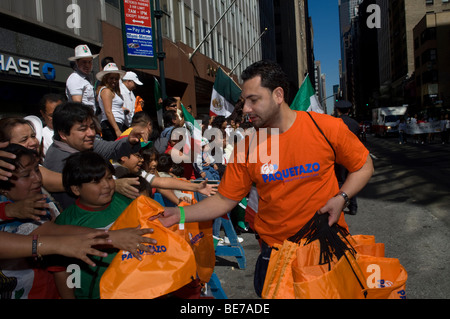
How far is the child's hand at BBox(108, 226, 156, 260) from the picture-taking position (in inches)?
94.1

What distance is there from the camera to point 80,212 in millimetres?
2896

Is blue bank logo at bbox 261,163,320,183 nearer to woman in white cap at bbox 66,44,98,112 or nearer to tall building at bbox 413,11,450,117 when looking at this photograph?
woman in white cap at bbox 66,44,98,112

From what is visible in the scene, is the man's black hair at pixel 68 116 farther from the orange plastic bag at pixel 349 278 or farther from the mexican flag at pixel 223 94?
the mexican flag at pixel 223 94

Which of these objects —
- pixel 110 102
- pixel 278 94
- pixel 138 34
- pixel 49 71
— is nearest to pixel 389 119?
pixel 138 34

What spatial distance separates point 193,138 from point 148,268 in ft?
18.8

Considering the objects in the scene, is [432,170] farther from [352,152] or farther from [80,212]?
[80,212]

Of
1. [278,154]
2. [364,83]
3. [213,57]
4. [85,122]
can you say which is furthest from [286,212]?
[364,83]

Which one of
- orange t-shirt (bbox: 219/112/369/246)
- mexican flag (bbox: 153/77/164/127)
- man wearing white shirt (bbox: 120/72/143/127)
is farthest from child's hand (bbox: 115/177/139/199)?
mexican flag (bbox: 153/77/164/127)

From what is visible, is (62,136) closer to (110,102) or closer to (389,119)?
(110,102)

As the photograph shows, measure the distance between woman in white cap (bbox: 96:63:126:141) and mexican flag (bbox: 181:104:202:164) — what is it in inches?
51.1

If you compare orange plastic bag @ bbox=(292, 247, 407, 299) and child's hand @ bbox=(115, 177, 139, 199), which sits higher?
child's hand @ bbox=(115, 177, 139, 199)

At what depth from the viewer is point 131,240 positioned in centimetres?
242

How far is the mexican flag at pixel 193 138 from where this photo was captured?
300 inches

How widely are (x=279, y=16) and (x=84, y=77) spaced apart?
331 ft
